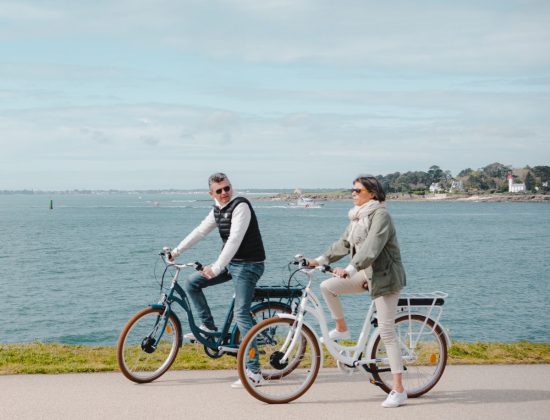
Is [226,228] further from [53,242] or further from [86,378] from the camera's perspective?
[53,242]

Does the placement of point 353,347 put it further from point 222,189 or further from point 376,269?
point 222,189

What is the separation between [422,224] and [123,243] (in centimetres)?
5387

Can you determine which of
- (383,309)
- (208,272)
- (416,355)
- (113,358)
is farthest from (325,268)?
(113,358)

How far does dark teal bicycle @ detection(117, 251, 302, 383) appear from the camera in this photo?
7.12 metres

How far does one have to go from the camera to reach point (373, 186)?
6.58 meters

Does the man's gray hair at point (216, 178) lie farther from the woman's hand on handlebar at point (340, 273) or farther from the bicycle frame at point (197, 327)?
the woman's hand on handlebar at point (340, 273)

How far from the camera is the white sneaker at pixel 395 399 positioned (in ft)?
20.6

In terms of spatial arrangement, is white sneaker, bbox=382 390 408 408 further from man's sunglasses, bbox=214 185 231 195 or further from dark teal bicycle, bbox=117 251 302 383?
man's sunglasses, bbox=214 185 231 195

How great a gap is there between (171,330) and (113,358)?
126 centimetres

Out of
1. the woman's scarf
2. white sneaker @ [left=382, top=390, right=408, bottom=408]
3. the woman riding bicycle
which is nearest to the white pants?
the woman riding bicycle

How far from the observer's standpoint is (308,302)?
6699 millimetres

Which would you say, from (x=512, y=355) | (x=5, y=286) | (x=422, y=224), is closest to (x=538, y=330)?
(x=512, y=355)

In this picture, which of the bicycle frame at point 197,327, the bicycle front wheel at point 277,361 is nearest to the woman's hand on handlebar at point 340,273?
the bicycle front wheel at point 277,361

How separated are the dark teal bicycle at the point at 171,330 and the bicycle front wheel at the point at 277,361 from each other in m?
0.42
